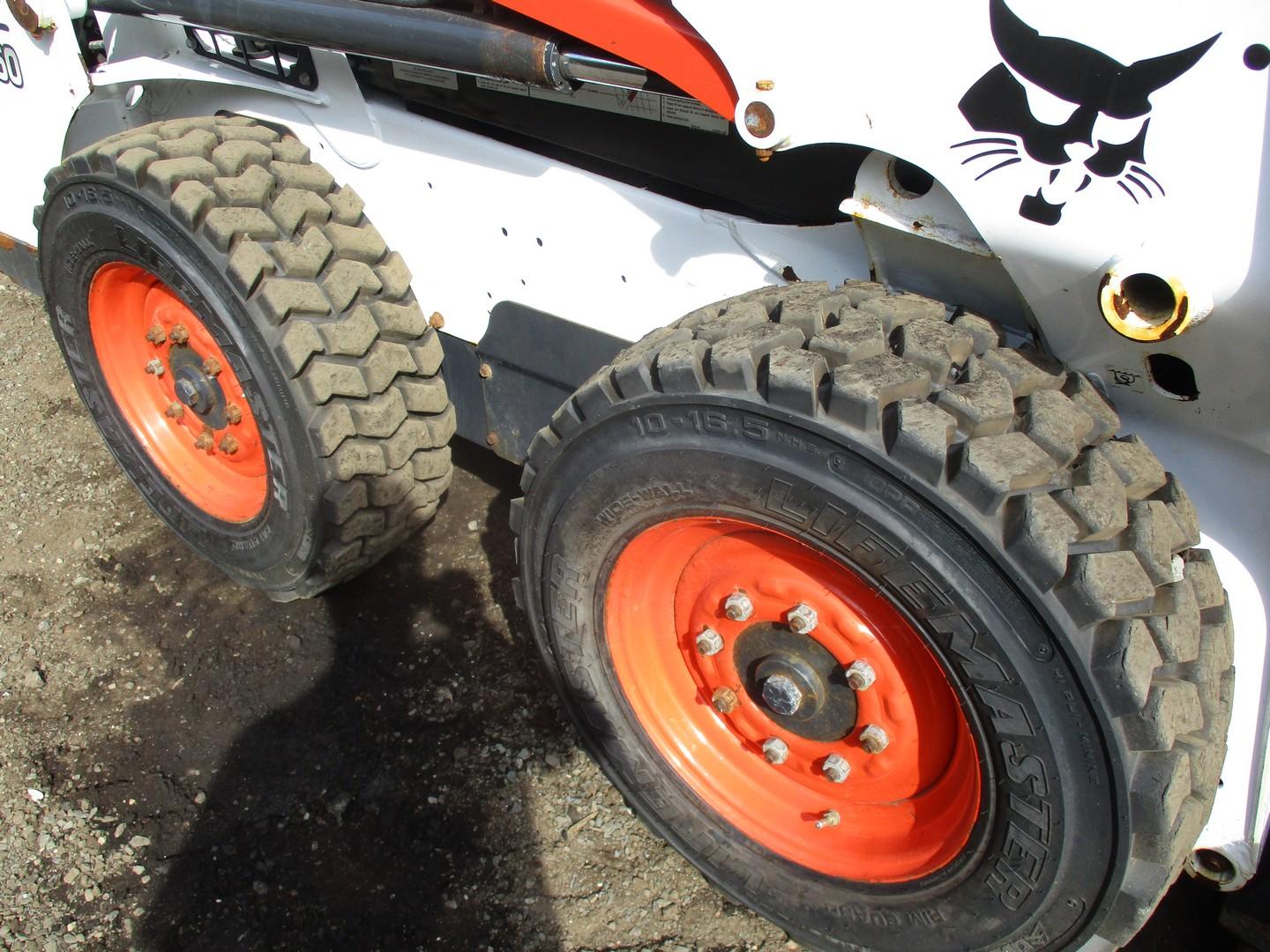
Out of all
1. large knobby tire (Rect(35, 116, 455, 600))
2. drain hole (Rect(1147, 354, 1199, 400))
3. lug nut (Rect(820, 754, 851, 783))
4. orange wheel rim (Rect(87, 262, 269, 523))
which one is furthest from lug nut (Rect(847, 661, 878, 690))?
orange wheel rim (Rect(87, 262, 269, 523))

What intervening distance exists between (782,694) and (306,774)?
1151 millimetres

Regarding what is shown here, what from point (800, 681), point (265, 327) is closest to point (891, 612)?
point (800, 681)

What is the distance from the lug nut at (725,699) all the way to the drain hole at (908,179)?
0.91 meters

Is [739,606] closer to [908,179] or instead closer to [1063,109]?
[908,179]

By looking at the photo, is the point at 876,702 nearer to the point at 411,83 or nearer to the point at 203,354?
the point at 411,83

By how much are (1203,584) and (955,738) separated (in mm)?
448

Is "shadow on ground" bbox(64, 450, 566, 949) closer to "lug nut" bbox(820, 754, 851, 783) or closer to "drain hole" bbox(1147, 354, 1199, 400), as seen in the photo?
"lug nut" bbox(820, 754, 851, 783)

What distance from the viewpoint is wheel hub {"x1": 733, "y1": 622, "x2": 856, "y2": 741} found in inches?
69.3

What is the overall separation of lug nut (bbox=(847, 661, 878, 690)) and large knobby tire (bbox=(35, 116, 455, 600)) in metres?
1.13

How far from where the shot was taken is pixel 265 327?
6.89 feet

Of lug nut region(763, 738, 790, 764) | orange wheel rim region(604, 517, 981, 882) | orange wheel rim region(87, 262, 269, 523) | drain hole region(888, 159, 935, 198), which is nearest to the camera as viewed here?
drain hole region(888, 159, 935, 198)

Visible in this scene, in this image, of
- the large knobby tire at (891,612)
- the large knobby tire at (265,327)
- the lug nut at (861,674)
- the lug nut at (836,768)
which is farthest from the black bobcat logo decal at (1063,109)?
the large knobby tire at (265,327)

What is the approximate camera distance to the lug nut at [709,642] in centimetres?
185

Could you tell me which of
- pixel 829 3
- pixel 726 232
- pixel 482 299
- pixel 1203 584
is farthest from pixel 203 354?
pixel 1203 584
